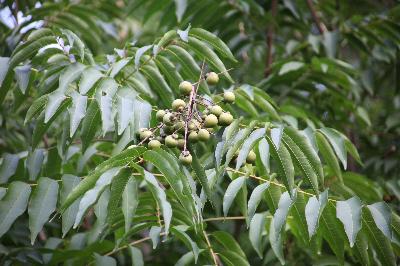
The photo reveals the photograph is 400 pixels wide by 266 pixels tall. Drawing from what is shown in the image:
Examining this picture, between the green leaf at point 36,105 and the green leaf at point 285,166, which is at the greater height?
the green leaf at point 36,105

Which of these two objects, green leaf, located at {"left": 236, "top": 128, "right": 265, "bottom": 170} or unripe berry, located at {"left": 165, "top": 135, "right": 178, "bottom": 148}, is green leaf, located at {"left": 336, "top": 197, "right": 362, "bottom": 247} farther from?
unripe berry, located at {"left": 165, "top": 135, "right": 178, "bottom": 148}

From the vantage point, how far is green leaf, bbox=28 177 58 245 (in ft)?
5.97

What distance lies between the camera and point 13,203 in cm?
188

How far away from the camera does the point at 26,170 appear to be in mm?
2434

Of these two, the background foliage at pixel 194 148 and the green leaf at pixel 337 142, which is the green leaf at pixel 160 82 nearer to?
the background foliage at pixel 194 148

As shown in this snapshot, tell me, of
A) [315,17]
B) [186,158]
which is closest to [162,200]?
[186,158]

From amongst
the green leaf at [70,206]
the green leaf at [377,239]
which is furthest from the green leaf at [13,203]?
the green leaf at [377,239]

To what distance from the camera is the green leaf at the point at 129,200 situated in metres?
1.59

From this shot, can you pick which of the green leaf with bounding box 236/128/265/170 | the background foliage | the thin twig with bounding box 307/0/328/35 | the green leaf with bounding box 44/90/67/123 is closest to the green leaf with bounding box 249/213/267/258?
the background foliage

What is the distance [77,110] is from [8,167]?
66 cm

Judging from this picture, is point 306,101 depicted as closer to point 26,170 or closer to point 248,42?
point 248,42

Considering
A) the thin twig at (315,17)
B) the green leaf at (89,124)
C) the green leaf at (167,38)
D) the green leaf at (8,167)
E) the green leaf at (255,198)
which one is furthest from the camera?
the thin twig at (315,17)

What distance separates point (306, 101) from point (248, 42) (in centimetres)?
54

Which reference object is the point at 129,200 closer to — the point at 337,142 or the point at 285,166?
the point at 285,166
